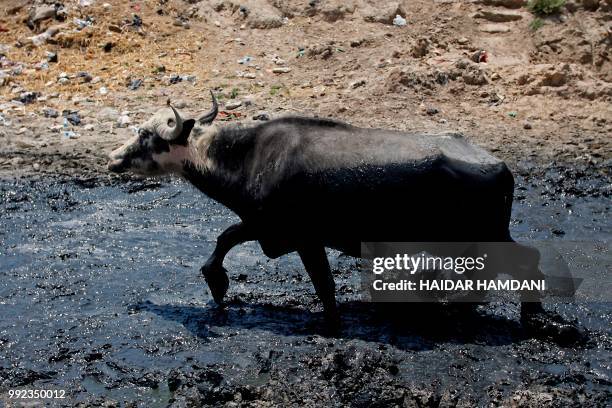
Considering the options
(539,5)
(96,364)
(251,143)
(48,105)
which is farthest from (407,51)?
(96,364)

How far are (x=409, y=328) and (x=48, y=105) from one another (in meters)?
7.83

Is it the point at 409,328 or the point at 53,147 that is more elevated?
the point at 409,328

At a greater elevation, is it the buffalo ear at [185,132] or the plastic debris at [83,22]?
the buffalo ear at [185,132]

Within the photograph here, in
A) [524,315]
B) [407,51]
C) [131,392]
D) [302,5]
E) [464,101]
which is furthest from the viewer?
[302,5]

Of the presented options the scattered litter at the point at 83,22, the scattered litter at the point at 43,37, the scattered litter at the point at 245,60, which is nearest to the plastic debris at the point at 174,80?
the scattered litter at the point at 245,60

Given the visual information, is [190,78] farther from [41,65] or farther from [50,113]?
[41,65]

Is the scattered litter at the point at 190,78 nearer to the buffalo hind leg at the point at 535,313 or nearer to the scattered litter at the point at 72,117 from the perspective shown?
the scattered litter at the point at 72,117

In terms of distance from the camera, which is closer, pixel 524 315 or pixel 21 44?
pixel 524 315

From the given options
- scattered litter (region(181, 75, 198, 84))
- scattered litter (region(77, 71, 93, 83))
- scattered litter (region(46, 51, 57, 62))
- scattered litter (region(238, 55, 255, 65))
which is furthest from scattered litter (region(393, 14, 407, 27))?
scattered litter (region(46, 51, 57, 62))

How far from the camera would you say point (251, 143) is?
7.70m

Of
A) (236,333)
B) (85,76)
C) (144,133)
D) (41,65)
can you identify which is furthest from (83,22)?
(236,333)

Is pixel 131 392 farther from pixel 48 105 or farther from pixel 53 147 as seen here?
pixel 48 105

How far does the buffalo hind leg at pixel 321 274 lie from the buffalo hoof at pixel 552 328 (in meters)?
1.63

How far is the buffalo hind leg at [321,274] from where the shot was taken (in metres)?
7.47
